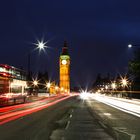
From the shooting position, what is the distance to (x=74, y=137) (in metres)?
13.4

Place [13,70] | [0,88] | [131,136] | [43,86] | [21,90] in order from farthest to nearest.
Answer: [43,86] < [21,90] < [13,70] < [0,88] < [131,136]

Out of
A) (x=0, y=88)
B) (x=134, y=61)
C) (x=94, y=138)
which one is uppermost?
(x=134, y=61)

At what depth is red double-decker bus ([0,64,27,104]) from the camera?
115 feet

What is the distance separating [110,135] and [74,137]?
64.3 inches

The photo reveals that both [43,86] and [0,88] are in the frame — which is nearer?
[0,88]

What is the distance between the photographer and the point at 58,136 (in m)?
13.7

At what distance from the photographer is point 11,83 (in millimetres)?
37406

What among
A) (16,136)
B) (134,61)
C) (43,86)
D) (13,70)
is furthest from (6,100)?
(43,86)

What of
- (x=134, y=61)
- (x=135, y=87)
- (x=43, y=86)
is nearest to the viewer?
(x=134, y=61)

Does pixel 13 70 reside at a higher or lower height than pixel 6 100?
higher

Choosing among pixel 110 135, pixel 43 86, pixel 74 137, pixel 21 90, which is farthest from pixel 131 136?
pixel 43 86

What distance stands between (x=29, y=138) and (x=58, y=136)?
123 cm

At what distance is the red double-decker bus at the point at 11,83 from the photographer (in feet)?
115

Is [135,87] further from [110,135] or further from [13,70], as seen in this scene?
[110,135]
